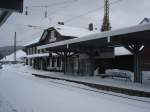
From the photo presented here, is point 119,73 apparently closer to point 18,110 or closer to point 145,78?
point 145,78

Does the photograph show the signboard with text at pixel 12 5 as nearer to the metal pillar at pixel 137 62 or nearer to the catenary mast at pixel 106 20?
the metal pillar at pixel 137 62

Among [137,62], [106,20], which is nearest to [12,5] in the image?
[137,62]

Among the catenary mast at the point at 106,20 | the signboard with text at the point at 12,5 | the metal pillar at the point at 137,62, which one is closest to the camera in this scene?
the signboard with text at the point at 12,5

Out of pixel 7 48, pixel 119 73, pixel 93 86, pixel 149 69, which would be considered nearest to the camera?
pixel 93 86

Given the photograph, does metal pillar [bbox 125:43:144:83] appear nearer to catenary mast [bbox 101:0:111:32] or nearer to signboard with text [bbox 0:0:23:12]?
signboard with text [bbox 0:0:23:12]

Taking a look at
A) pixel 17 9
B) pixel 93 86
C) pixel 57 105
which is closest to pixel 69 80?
pixel 93 86

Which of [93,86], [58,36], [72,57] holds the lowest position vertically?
[93,86]

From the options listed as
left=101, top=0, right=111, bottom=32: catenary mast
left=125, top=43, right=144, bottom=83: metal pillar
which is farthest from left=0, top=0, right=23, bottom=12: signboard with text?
Result: left=101, top=0, right=111, bottom=32: catenary mast

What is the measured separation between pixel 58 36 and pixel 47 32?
4.84 m

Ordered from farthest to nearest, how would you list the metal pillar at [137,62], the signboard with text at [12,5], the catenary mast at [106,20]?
the catenary mast at [106,20]
the metal pillar at [137,62]
the signboard with text at [12,5]

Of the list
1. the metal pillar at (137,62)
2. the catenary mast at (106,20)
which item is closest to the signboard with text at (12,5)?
the metal pillar at (137,62)

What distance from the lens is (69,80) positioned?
20.7 metres

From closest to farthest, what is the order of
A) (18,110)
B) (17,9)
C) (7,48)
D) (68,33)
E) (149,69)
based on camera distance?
(17,9) → (18,110) → (149,69) → (68,33) → (7,48)

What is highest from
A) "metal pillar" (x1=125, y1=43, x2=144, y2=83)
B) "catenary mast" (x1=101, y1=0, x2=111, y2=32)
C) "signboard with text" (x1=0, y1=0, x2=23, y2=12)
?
"catenary mast" (x1=101, y1=0, x2=111, y2=32)
